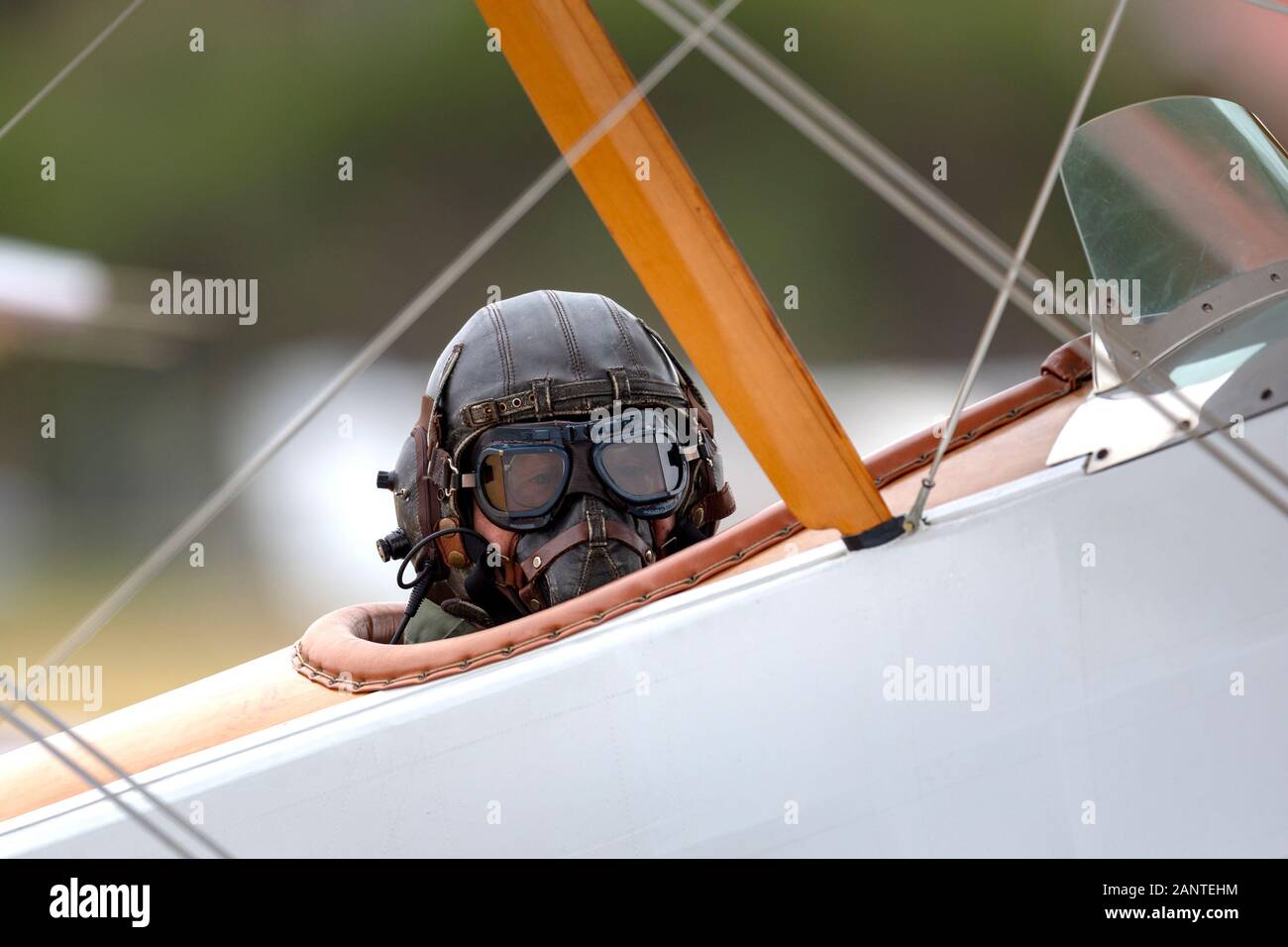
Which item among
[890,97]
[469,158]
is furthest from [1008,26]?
[469,158]

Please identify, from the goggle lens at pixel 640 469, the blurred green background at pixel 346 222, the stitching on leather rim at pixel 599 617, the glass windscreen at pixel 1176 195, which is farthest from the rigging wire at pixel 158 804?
the blurred green background at pixel 346 222

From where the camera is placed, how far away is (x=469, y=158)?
6707mm

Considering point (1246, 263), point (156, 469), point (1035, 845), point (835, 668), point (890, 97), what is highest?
point (890, 97)

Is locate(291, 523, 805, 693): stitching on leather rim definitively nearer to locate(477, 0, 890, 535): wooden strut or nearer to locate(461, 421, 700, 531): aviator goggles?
locate(477, 0, 890, 535): wooden strut

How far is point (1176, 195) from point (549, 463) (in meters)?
0.90

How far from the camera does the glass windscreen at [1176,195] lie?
1258mm

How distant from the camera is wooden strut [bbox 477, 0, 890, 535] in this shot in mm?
1110

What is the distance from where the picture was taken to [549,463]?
1881mm

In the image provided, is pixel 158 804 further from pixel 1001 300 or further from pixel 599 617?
pixel 1001 300

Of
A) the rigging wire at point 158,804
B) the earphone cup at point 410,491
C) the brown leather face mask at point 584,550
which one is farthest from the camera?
the earphone cup at point 410,491

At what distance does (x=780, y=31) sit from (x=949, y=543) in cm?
601

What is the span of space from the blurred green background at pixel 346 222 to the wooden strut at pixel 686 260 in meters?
4.50

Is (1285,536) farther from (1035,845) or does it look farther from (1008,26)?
(1008,26)

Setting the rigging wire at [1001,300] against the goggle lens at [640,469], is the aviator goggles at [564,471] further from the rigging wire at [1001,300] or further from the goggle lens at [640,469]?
the rigging wire at [1001,300]
